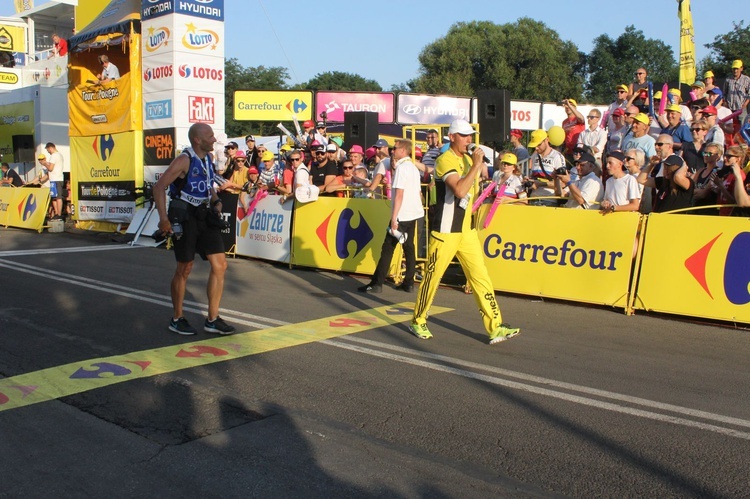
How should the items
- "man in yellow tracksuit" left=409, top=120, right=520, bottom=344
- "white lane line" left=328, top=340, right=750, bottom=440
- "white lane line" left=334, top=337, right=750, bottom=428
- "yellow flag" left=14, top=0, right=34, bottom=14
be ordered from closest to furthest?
"white lane line" left=328, top=340, right=750, bottom=440 < "white lane line" left=334, top=337, right=750, bottom=428 < "man in yellow tracksuit" left=409, top=120, right=520, bottom=344 < "yellow flag" left=14, top=0, right=34, bottom=14

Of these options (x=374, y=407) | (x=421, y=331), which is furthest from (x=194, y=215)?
(x=374, y=407)

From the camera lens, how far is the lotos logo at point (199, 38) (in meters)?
16.0

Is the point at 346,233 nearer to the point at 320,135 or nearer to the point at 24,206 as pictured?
the point at 320,135

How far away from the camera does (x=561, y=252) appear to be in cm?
904

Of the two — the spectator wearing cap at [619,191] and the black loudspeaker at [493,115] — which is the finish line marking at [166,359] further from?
the black loudspeaker at [493,115]

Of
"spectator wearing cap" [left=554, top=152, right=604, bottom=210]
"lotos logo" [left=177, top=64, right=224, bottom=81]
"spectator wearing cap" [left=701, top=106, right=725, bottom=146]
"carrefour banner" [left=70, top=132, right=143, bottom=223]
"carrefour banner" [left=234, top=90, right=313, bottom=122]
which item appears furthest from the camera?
"carrefour banner" [left=234, top=90, right=313, bottom=122]

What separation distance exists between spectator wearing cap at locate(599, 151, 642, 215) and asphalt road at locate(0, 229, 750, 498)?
1341mm

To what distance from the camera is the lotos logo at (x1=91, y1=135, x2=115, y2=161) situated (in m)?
17.8

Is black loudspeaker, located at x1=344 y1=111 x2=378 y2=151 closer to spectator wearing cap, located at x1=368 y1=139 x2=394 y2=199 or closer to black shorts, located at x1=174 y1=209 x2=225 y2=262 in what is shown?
spectator wearing cap, located at x1=368 y1=139 x2=394 y2=199

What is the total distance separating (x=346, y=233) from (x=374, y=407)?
21.2 feet

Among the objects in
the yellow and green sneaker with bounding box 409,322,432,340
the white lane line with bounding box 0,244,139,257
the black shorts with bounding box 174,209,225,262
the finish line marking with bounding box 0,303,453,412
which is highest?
the black shorts with bounding box 174,209,225,262

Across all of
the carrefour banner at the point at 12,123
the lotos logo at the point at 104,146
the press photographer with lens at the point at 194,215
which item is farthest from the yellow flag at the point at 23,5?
the press photographer with lens at the point at 194,215

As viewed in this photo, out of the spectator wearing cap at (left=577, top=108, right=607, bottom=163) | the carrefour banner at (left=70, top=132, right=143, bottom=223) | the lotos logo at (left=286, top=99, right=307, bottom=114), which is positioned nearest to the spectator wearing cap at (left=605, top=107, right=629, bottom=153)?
the spectator wearing cap at (left=577, top=108, right=607, bottom=163)

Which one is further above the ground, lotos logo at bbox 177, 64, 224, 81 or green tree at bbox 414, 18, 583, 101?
green tree at bbox 414, 18, 583, 101
